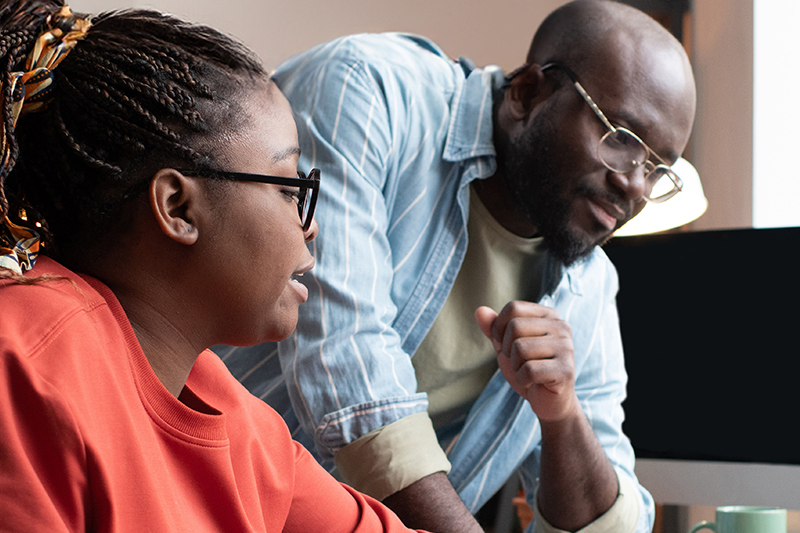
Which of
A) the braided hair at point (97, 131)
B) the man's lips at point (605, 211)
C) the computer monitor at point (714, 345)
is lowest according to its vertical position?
the computer monitor at point (714, 345)

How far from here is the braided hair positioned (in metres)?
0.58

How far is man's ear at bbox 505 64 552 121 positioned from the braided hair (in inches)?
31.6

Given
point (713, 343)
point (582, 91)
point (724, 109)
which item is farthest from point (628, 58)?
point (724, 109)

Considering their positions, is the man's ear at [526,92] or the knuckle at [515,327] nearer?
the knuckle at [515,327]

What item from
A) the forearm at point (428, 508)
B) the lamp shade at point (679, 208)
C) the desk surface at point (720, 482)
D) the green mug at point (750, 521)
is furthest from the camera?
the lamp shade at point (679, 208)

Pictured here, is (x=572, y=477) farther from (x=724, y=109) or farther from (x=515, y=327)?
(x=724, y=109)

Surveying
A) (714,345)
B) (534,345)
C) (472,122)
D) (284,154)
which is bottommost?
(714,345)

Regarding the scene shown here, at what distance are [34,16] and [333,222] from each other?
0.52 m

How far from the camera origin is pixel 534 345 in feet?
3.25

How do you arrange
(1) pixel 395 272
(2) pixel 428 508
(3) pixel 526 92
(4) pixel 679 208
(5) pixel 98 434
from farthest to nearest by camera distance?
(4) pixel 679 208, (3) pixel 526 92, (1) pixel 395 272, (2) pixel 428 508, (5) pixel 98 434

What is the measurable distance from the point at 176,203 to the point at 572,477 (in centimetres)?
75

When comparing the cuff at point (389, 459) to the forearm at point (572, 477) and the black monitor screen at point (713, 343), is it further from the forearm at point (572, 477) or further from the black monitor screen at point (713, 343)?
the black monitor screen at point (713, 343)

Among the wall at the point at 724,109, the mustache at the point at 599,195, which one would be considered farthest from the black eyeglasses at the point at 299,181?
the wall at the point at 724,109

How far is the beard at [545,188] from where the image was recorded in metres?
1.26
